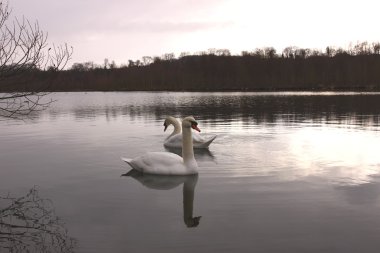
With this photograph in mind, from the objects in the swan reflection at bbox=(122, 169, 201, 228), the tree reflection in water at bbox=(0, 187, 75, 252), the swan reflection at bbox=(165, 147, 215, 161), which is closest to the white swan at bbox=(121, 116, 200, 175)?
the swan reflection at bbox=(122, 169, 201, 228)

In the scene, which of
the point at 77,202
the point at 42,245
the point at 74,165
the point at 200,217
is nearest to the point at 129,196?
the point at 77,202

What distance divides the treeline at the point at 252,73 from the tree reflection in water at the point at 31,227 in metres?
85.4

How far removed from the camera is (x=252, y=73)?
425ft

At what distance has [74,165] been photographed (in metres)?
12.9

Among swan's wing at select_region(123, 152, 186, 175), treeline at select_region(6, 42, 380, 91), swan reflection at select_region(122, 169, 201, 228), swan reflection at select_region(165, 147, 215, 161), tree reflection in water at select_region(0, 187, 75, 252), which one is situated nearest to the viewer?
tree reflection in water at select_region(0, 187, 75, 252)

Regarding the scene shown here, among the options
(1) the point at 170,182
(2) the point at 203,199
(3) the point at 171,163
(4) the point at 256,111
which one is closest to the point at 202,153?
(3) the point at 171,163

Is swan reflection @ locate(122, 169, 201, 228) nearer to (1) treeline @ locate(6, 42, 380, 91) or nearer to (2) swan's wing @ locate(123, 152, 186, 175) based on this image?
(2) swan's wing @ locate(123, 152, 186, 175)

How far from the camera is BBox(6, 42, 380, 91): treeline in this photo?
105375 mm

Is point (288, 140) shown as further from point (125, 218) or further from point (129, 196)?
point (125, 218)

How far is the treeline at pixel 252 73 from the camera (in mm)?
105375

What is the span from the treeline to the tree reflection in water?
85436 millimetres

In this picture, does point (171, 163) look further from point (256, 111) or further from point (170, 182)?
point (256, 111)

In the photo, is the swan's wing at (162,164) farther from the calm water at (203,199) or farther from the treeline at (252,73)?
the treeline at (252,73)

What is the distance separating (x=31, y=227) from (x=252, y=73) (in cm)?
12521
